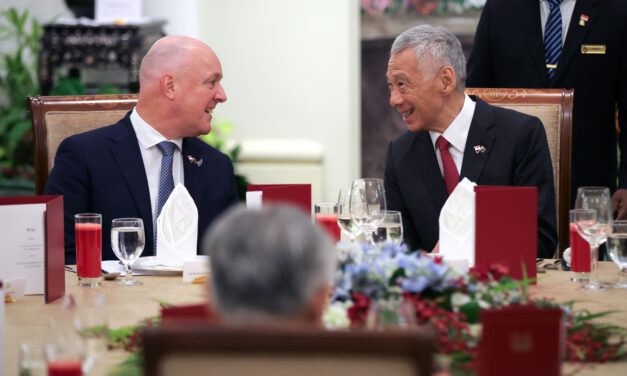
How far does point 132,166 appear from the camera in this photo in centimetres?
276

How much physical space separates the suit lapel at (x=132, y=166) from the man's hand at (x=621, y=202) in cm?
163

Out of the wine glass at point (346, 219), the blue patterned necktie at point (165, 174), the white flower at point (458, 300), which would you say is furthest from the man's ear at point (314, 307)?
the blue patterned necktie at point (165, 174)

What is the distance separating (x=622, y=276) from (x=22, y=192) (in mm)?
3982

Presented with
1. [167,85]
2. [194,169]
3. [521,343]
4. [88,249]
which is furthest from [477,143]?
[521,343]

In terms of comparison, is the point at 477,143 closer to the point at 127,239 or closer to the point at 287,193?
the point at 287,193

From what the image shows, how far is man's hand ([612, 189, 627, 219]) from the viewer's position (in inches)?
118

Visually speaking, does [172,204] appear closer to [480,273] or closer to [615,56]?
[480,273]

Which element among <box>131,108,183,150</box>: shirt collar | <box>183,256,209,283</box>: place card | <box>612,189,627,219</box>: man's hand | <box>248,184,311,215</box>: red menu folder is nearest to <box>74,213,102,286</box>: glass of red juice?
<box>183,256,209,283</box>: place card

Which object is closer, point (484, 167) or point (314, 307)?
point (314, 307)

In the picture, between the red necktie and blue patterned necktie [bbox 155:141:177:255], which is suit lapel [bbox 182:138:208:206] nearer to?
blue patterned necktie [bbox 155:141:177:255]

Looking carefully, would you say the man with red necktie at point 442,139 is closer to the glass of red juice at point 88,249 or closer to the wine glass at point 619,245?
the wine glass at point 619,245

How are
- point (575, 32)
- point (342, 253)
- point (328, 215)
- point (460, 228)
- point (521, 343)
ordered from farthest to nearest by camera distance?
point (575, 32) → point (328, 215) → point (460, 228) → point (342, 253) → point (521, 343)

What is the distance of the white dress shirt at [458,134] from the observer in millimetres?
2844

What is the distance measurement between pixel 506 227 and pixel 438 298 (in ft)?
1.63
